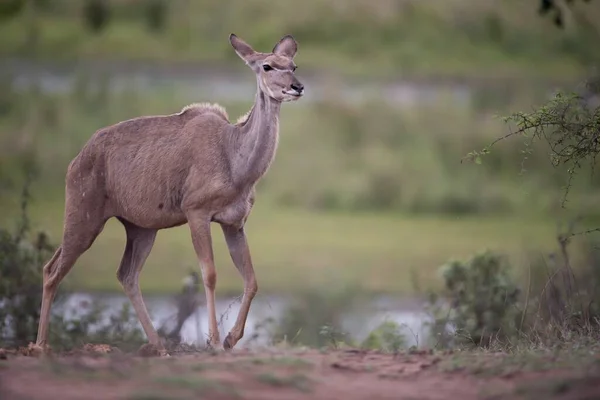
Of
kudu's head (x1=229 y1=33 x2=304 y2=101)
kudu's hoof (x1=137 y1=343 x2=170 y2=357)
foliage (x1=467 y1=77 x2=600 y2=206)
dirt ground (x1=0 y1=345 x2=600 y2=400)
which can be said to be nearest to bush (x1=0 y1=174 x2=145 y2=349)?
kudu's hoof (x1=137 y1=343 x2=170 y2=357)

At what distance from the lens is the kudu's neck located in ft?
37.5

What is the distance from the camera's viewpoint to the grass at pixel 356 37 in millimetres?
25219

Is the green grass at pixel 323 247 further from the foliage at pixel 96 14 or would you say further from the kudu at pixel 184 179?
the foliage at pixel 96 14

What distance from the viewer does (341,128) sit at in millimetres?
23016

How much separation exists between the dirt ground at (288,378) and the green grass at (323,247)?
794 centimetres

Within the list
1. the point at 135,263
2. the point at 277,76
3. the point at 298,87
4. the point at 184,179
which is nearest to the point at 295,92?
the point at 298,87

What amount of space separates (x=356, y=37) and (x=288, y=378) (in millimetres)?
17763

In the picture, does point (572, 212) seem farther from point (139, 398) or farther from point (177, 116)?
point (139, 398)

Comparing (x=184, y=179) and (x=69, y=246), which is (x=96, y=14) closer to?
(x=69, y=246)

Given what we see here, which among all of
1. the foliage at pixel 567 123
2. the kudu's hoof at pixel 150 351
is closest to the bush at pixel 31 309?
the kudu's hoof at pixel 150 351

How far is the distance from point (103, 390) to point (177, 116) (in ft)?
14.0

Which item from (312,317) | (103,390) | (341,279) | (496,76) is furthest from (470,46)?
(103,390)

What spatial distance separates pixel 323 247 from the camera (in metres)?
19.9

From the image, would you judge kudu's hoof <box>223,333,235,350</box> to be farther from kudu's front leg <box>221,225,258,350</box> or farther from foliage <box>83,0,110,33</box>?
foliage <box>83,0,110,33</box>
